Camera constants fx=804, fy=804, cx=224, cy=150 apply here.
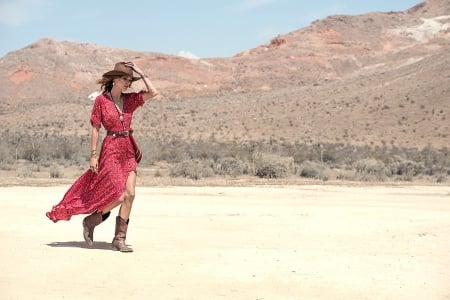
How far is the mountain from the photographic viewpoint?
61125mm

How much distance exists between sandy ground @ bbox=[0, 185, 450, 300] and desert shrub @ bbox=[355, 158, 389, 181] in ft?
37.7

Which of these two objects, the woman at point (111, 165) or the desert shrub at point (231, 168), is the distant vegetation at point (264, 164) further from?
the woman at point (111, 165)

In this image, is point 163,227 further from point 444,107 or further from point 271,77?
point 271,77

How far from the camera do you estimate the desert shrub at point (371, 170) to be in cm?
2842

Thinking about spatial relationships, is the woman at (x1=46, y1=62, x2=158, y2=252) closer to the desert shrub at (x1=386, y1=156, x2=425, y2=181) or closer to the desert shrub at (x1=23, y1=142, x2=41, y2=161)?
the desert shrub at (x1=386, y1=156, x2=425, y2=181)

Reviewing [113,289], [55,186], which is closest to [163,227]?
[113,289]

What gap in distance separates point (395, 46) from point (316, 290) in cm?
11587

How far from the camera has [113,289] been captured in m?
7.16

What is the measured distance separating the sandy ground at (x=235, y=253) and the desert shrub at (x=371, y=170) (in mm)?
11477

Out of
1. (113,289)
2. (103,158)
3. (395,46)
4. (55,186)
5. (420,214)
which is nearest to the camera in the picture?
(113,289)

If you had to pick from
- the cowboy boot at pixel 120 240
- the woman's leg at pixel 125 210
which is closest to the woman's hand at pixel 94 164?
the woman's leg at pixel 125 210

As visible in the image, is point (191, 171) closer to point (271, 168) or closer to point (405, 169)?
point (271, 168)

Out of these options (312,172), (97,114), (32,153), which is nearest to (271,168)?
(312,172)

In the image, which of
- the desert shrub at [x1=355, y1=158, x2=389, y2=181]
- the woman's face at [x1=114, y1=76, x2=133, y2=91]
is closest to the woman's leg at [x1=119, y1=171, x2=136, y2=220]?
the woman's face at [x1=114, y1=76, x2=133, y2=91]
